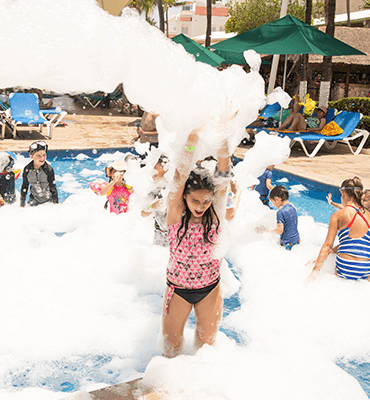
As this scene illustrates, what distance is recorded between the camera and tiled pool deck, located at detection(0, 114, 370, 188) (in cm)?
874

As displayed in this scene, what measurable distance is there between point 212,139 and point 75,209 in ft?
16.4

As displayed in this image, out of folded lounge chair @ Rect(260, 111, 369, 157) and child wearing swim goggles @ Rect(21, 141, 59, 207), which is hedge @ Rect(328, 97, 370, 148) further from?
child wearing swim goggles @ Rect(21, 141, 59, 207)

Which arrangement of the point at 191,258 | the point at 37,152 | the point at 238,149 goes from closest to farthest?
the point at 191,258, the point at 37,152, the point at 238,149

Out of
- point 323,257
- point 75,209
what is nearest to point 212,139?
point 323,257

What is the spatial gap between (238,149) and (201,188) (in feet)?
29.9

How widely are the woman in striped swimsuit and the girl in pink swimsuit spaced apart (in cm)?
169

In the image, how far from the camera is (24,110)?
11680mm

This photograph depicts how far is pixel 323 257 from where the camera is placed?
152 inches

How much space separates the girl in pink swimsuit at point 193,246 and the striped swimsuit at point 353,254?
72.0 inches

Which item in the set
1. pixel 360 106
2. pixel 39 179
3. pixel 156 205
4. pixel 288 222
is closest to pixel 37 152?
pixel 39 179

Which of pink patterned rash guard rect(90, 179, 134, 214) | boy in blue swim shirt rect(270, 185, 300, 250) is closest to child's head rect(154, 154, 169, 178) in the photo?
pink patterned rash guard rect(90, 179, 134, 214)

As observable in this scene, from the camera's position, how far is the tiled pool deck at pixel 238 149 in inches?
344

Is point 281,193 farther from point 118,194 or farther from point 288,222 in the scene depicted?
point 118,194

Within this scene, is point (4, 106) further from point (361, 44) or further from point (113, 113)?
point (361, 44)
